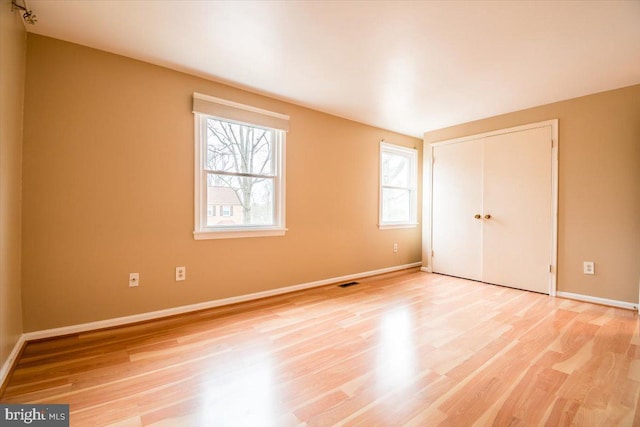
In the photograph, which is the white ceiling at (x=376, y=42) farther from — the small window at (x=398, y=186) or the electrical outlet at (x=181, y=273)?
the electrical outlet at (x=181, y=273)

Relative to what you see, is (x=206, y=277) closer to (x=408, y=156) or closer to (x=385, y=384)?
(x=385, y=384)

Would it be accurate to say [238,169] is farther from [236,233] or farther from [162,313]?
[162,313]

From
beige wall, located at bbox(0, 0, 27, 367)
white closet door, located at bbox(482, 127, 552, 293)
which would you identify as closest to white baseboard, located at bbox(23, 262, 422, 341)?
beige wall, located at bbox(0, 0, 27, 367)

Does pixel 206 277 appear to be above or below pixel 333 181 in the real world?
below

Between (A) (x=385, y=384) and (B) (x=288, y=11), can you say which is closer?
(A) (x=385, y=384)

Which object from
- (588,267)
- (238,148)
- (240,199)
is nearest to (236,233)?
(240,199)

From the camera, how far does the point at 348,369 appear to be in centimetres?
182

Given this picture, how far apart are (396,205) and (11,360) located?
462cm

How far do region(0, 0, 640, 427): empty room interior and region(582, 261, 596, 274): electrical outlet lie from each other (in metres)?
0.11

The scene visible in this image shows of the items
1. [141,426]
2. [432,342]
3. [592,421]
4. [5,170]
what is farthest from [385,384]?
[5,170]

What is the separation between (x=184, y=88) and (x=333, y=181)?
6.73 ft

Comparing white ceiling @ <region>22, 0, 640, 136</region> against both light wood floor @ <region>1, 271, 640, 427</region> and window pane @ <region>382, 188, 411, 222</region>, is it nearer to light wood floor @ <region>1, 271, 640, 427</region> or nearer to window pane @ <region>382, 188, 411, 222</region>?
window pane @ <region>382, 188, 411, 222</region>

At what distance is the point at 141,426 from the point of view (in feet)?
4.33

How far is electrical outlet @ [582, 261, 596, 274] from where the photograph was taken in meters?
Result: 3.17
